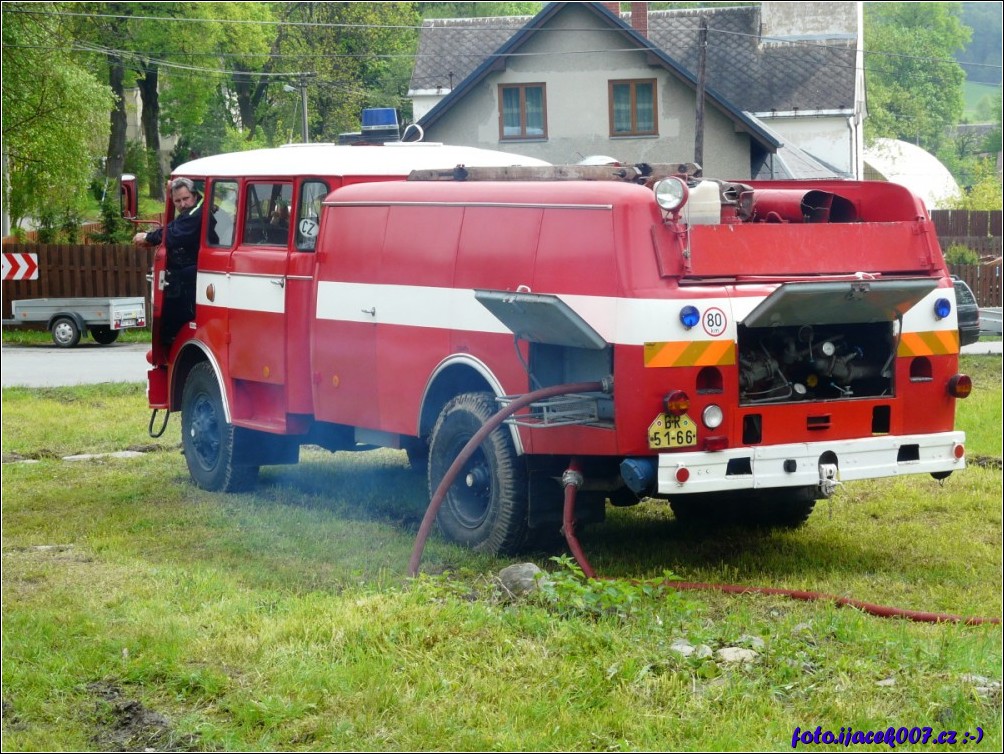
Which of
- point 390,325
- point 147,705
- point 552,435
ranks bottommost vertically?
point 147,705

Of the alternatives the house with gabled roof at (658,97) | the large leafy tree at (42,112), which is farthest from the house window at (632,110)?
the large leafy tree at (42,112)

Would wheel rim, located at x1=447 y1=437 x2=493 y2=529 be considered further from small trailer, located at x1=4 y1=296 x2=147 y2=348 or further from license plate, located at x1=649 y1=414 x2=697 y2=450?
small trailer, located at x1=4 y1=296 x2=147 y2=348

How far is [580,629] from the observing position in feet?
21.1

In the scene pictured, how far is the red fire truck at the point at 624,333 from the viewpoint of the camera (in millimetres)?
7934

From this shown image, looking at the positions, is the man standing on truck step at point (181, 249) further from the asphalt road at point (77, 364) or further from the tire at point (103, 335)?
the tire at point (103, 335)

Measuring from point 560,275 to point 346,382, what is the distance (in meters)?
2.46

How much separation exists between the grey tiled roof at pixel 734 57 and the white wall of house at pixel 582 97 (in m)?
3.00

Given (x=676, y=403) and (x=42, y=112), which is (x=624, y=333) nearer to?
(x=676, y=403)

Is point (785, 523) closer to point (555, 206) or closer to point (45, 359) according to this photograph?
point (555, 206)

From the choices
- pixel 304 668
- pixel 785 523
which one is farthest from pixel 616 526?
pixel 304 668

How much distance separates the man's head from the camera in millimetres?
11891

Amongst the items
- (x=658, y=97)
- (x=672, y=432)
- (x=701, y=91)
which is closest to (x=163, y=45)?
(x=658, y=97)

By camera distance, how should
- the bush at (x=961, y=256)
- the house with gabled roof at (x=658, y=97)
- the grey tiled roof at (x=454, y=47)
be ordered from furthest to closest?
the grey tiled roof at (x=454, y=47), the house with gabled roof at (x=658, y=97), the bush at (x=961, y=256)

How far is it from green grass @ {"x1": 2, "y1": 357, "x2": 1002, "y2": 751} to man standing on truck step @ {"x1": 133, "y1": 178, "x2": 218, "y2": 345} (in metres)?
2.10
